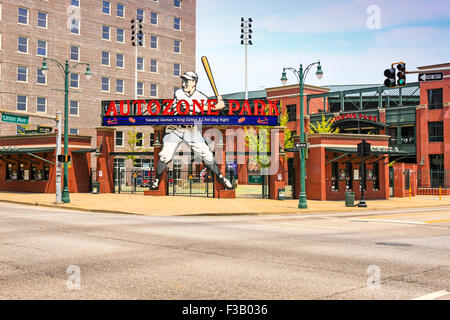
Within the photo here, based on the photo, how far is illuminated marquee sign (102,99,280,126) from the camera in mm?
35094

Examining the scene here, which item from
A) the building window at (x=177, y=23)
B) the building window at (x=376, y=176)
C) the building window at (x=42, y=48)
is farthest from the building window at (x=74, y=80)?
the building window at (x=376, y=176)

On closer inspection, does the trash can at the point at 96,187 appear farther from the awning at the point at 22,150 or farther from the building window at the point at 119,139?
the building window at the point at 119,139

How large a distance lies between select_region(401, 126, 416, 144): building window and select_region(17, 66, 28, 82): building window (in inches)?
1850

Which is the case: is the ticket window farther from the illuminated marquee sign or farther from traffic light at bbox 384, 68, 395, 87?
traffic light at bbox 384, 68, 395, 87

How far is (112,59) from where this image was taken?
66.2m

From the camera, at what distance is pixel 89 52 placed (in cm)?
6378

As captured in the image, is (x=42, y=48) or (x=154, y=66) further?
(x=154, y=66)

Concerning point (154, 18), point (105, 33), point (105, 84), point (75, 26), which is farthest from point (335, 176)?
point (154, 18)

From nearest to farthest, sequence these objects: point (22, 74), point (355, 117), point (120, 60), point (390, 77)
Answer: point (390, 77) < point (355, 117) < point (22, 74) < point (120, 60)

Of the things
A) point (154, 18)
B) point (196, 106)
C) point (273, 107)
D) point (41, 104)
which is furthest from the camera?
point (154, 18)

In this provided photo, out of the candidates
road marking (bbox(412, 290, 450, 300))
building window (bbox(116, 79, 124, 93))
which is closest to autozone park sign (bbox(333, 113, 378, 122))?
building window (bbox(116, 79, 124, 93))

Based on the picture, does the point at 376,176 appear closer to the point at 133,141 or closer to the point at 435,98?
the point at 435,98

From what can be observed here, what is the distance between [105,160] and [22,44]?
2743 centimetres
